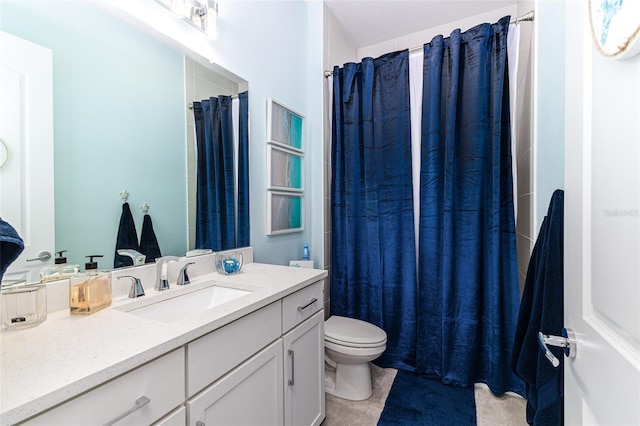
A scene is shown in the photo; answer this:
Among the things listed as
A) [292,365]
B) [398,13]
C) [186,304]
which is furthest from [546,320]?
[398,13]

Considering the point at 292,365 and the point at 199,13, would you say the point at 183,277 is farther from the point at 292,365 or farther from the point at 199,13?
the point at 199,13

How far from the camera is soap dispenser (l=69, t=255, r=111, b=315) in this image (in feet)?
2.64

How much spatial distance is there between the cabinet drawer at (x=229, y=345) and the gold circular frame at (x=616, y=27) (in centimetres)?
98

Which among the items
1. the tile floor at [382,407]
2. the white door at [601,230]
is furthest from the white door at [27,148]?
the tile floor at [382,407]

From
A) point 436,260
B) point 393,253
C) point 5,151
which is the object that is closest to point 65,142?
point 5,151

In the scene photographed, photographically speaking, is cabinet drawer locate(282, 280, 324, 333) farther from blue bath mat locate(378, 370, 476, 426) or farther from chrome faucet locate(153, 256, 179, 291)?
blue bath mat locate(378, 370, 476, 426)

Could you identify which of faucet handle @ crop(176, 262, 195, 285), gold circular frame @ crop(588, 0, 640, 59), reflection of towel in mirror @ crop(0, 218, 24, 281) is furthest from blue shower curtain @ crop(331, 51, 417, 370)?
reflection of towel in mirror @ crop(0, 218, 24, 281)

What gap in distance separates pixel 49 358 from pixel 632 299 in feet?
3.31

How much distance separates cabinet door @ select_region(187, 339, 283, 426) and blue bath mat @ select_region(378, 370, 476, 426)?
0.78m

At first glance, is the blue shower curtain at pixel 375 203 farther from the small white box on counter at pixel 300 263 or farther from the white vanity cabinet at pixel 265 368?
the white vanity cabinet at pixel 265 368

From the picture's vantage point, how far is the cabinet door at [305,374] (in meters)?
1.10

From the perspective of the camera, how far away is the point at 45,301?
751 mm

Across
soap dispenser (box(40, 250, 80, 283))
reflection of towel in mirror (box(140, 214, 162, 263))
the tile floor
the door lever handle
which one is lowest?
the tile floor

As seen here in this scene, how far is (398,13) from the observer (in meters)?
2.10
